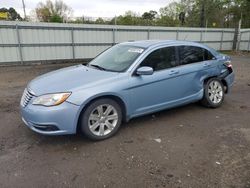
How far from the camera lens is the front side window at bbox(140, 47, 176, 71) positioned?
4102mm

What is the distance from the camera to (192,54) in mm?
4797

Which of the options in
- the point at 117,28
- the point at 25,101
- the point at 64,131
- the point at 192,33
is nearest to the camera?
the point at 64,131

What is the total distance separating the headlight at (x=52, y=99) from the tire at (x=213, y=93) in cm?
312

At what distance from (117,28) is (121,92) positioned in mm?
11597

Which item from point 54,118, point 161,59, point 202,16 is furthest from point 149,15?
point 54,118

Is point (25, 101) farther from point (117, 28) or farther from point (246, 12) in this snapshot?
point (246, 12)

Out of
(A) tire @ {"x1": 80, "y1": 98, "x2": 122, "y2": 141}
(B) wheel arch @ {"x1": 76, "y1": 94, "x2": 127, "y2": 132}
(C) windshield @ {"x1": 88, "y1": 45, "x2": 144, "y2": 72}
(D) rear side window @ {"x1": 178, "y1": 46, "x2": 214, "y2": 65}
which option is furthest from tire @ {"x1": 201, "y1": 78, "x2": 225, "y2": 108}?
(A) tire @ {"x1": 80, "y1": 98, "x2": 122, "y2": 141}

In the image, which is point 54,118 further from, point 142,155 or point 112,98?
point 142,155

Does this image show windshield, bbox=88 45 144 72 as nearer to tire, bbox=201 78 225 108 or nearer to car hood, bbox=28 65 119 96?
car hood, bbox=28 65 119 96

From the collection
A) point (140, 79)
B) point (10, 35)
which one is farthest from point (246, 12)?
point (140, 79)

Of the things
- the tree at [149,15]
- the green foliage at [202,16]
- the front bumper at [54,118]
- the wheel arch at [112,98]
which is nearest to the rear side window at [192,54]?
the wheel arch at [112,98]

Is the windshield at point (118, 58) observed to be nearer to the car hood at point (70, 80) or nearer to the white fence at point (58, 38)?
the car hood at point (70, 80)

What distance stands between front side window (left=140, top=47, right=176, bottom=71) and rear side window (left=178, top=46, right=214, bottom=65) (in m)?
0.24

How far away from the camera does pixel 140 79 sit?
3.88m
